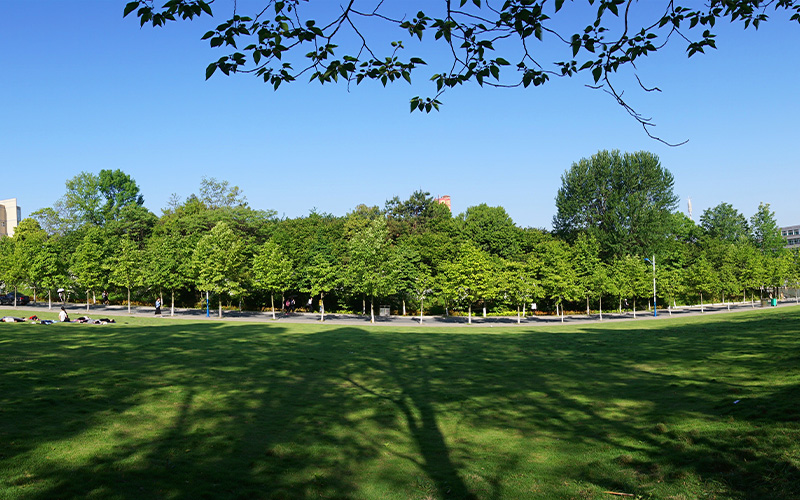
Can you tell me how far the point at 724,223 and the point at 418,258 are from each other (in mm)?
69369

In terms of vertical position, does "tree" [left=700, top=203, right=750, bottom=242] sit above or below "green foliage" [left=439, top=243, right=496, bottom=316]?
above

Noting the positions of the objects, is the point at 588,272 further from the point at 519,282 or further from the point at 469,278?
the point at 469,278

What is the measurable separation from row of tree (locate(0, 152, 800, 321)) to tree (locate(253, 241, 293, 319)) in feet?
0.47

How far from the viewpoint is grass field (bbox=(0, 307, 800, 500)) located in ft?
22.7

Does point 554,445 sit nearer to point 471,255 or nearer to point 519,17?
point 519,17

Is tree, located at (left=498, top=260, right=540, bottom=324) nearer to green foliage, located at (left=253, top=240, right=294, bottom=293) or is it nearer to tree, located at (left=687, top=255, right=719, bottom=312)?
green foliage, located at (left=253, top=240, right=294, bottom=293)

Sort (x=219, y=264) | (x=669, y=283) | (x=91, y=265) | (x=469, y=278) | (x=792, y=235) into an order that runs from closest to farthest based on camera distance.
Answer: (x=469, y=278) < (x=219, y=264) < (x=91, y=265) < (x=669, y=283) < (x=792, y=235)

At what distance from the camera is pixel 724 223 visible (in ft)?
315

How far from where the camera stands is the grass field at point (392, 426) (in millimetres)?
6910

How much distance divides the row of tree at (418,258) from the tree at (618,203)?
155mm

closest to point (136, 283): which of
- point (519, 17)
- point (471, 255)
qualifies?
point (471, 255)

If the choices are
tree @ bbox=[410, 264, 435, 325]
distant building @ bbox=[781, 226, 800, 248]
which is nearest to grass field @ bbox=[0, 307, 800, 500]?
tree @ bbox=[410, 264, 435, 325]

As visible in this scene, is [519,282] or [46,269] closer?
[519,282]

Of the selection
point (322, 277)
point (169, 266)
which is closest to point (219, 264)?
point (169, 266)
